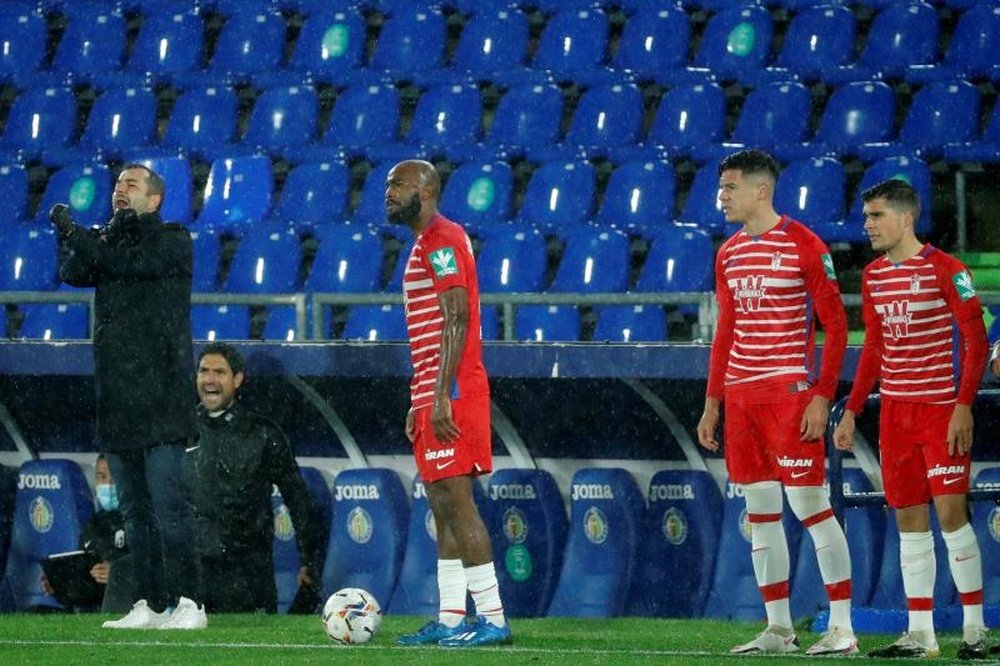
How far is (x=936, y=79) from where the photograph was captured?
1174 centimetres

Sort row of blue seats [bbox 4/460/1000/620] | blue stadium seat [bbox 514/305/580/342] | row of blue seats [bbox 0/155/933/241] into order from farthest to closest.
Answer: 1. row of blue seats [bbox 0/155/933/241]
2. blue stadium seat [bbox 514/305/580/342]
3. row of blue seats [bbox 4/460/1000/620]

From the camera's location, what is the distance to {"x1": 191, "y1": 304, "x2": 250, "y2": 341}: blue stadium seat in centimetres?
1141

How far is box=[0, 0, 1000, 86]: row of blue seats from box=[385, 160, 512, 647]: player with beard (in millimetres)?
5335

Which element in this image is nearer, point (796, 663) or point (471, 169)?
point (796, 663)

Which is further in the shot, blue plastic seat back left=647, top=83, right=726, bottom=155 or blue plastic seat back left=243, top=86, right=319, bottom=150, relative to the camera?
blue plastic seat back left=243, top=86, right=319, bottom=150

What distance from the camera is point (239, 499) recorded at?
369 inches

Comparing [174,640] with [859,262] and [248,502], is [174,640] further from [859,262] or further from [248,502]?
[859,262]

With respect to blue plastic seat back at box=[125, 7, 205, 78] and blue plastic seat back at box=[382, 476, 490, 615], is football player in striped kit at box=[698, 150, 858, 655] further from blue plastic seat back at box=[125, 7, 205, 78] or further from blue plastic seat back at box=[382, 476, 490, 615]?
blue plastic seat back at box=[125, 7, 205, 78]

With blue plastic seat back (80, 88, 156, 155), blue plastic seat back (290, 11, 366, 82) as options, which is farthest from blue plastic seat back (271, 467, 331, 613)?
blue plastic seat back (80, 88, 156, 155)

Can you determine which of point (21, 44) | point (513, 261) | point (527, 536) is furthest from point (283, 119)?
point (527, 536)

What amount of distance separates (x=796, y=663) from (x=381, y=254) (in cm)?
552

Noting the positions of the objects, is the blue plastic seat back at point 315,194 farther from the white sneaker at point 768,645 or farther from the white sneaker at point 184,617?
the white sneaker at point 768,645

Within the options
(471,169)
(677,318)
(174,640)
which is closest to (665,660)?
(174,640)

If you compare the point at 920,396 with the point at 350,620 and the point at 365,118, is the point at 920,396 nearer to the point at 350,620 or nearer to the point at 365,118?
the point at 350,620
